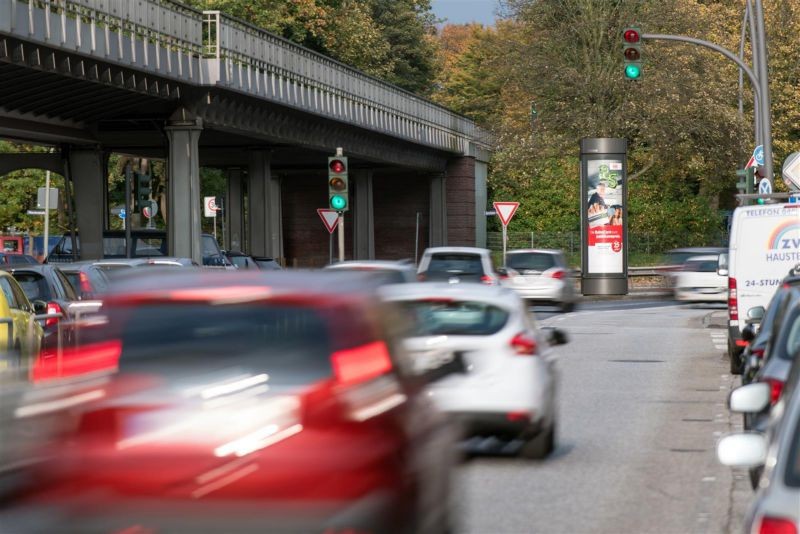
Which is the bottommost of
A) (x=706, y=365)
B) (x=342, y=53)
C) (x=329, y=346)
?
(x=706, y=365)

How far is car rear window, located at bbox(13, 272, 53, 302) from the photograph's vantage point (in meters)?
21.3

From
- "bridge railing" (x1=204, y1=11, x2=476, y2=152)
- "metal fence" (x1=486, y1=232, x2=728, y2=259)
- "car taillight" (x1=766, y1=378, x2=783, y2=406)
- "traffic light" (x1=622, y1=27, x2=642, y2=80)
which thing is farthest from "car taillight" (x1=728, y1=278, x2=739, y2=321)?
"metal fence" (x1=486, y1=232, x2=728, y2=259)

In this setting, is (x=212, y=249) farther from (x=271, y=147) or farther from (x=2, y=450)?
(x=2, y=450)

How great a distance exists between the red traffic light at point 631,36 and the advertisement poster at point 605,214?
63.6ft

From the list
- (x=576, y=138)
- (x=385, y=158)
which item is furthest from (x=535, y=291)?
(x=576, y=138)

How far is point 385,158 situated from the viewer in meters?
64.6

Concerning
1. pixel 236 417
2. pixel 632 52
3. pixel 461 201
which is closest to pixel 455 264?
pixel 632 52

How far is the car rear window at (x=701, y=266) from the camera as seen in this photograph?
41969 mm

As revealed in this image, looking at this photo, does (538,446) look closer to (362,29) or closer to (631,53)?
(631,53)

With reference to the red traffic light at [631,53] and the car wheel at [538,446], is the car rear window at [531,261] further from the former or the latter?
the car wheel at [538,446]

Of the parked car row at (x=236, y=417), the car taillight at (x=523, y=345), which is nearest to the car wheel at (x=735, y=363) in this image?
the car taillight at (x=523, y=345)

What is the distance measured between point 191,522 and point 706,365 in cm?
1802

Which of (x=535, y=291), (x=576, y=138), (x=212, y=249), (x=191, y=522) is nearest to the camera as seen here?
(x=191, y=522)

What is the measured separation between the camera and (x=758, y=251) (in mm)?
21953
